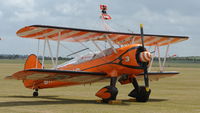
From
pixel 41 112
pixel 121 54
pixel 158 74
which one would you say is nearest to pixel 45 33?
pixel 121 54

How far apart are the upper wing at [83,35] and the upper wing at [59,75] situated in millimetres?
1546

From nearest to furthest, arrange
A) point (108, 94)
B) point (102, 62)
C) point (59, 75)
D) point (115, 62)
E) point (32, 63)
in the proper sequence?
point (108, 94), point (59, 75), point (115, 62), point (102, 62), point (32, 63)

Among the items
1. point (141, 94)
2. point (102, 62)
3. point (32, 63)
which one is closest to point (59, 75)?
point (102, 62)

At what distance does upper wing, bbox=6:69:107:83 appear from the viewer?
12.9 metres

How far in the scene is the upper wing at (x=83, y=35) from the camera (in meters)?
13.8

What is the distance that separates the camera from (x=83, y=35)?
14.7 meters

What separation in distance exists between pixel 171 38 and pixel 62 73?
5695mm

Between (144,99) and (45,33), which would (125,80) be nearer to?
(144,99)

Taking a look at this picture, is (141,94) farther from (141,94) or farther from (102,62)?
(102,62)

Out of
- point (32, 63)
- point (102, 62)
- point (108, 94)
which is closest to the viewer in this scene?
point (108, 94)

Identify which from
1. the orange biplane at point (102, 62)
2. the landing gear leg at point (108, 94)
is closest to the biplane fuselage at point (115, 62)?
the orange biplane at point (102, 62)

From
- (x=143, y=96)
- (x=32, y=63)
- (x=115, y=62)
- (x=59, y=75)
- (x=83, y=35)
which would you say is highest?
(x=83, y=35)

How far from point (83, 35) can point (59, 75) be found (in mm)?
1968

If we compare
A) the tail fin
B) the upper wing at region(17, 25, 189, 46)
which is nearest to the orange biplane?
the upper wing at region(17, 25, 189, 46)
